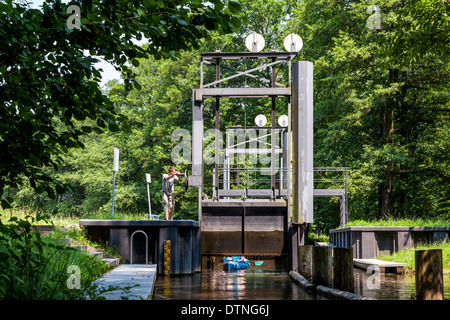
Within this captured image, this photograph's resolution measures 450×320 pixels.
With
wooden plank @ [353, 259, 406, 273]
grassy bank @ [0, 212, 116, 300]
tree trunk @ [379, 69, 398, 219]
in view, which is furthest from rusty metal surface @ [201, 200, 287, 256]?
tree trunk @ [379, 69, 398, 219]

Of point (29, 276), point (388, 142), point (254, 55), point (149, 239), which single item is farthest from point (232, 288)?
point (388, 142)

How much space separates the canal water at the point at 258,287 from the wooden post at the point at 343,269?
395mm

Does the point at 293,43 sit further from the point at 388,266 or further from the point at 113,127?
the point at 113,127

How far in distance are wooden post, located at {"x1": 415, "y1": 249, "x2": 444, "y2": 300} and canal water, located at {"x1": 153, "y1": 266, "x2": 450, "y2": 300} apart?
2.55 meters

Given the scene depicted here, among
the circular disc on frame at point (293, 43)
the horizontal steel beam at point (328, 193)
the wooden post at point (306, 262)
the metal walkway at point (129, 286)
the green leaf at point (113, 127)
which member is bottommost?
the wooden post at point (306, 262)

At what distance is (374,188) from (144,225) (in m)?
17.2

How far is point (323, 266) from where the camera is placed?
9672 millimetres

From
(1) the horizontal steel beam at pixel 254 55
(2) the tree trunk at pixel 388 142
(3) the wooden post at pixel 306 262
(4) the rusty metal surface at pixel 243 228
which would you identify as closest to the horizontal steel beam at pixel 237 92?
(1) the horizontal steel beam at pixel 254 55

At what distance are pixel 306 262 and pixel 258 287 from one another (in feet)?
5.58

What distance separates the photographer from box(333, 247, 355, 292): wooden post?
8.49 m

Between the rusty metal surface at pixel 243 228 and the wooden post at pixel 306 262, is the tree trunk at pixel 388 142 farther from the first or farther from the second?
the wooden post at pixel 306 262

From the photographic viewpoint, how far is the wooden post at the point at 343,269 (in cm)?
849
